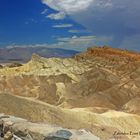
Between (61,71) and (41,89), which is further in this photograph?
(61,71)

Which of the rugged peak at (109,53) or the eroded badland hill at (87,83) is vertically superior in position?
the rugged peak at (109,53)

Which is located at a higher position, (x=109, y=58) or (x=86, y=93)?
(x=109, y=58)

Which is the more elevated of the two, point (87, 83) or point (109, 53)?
point (109, 53)

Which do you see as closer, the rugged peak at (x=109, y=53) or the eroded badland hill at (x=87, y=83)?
the eroded badland hill at (x=87, y=83)

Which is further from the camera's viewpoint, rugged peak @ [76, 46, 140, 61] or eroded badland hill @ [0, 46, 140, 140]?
rugged peak @ [76, 46, 140, 61]

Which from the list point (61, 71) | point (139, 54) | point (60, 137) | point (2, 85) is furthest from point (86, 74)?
point (60, 137)

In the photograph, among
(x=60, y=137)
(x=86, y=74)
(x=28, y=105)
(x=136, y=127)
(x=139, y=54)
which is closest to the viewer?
(x=60, y=137)

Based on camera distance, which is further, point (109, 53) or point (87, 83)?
point (109, 53)

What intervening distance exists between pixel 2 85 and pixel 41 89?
4012mm

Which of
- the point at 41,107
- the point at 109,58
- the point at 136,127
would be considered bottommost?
the point at 136,127

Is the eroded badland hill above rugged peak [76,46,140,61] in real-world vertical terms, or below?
below

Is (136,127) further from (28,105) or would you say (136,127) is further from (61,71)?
(61,71)

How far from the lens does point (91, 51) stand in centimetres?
4841

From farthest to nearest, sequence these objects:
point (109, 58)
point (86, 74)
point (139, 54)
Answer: point (139, 54), point (109, 58), point (86, 74)
